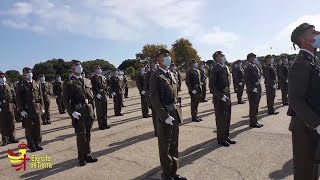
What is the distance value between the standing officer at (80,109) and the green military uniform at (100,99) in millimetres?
3856

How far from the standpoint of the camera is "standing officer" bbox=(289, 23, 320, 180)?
11.6 feet

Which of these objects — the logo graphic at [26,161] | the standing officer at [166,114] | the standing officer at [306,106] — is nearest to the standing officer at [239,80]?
the logo graphic at [26,161]

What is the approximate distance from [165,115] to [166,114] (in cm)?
2

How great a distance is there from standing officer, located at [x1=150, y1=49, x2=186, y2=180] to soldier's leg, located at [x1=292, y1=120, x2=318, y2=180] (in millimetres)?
2122

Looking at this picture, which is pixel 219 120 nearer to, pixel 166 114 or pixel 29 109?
pixel 166 114

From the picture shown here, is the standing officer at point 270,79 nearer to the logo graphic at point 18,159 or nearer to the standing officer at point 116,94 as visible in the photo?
the standing officer at point 116,94

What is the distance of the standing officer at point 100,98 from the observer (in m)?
11.1

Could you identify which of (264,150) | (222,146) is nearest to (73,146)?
(222,146)

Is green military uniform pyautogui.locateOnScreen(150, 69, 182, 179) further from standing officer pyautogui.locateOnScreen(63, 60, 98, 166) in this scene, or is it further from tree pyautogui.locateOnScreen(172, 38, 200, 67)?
tree pyautogui.locateOnScreen(172, 38, 200, 67)

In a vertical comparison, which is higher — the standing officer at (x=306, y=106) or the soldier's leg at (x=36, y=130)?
the standing officer at (x=306, y=106)

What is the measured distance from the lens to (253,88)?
966 centimetres

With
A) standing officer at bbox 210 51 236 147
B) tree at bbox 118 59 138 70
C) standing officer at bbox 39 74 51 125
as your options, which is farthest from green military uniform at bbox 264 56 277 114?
tree at bbox 118 59 138 70

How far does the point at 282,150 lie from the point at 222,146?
1.30m

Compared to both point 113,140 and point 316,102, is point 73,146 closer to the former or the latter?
point 113,140
